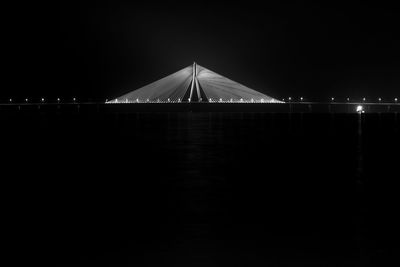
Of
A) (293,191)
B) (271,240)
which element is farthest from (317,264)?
(293,191)

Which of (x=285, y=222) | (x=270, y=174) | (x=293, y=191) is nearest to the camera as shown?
(x=285, y=222)

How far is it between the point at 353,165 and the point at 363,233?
8.04 meters

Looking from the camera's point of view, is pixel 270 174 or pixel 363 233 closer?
pixel 363 233

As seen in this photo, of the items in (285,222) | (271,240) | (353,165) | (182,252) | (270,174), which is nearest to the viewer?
(182,252)

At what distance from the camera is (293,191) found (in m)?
9.94

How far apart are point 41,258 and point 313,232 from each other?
300 centimetres

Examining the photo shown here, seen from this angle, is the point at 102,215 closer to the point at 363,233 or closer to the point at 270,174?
the point at 363,233

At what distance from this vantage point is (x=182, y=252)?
5.79 m

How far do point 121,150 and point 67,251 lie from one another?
43.1ft

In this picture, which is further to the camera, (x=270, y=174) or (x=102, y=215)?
(x=270, y=174)

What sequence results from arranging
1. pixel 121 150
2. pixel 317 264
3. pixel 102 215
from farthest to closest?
pixel 121 150 < pixel 102 215 < pixel 317 264

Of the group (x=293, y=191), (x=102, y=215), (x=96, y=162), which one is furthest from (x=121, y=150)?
(x=102, y=215)

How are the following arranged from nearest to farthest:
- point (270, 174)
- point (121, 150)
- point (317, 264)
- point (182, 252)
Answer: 1. point (317, 264)
2. point (182, 252)
3. point (270, 174)
4. point (121, 150)

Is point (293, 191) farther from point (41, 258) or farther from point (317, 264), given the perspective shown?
point (41, 258)
